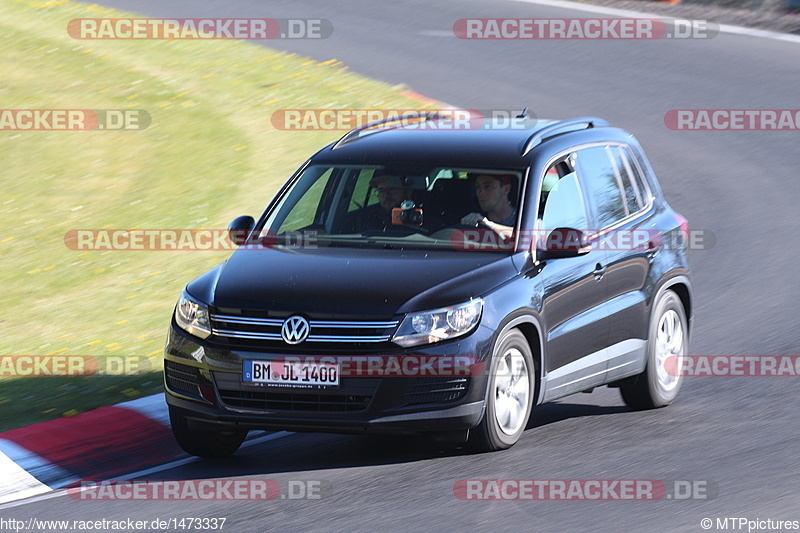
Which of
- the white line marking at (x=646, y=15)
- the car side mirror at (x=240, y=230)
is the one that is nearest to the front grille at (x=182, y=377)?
the car side mirror at (x=240, y=230)

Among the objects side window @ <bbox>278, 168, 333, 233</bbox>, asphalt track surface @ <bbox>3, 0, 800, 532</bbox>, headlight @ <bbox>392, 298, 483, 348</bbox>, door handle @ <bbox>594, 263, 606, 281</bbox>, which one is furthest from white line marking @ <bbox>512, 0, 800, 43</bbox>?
headlight @ <bbox>392, 298, 483, 348</bbox>

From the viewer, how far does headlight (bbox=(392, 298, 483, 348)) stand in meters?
7.15

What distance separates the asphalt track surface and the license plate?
0.55 meters

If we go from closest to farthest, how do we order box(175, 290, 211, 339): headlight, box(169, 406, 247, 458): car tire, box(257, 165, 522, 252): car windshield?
box(175, 290, 211, 339): headlight
box(169, 406, 247, 458): car tire
box(257, 165, 522, 252): car windshield

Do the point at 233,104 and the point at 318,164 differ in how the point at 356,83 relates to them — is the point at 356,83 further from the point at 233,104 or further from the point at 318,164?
the point at 318,164

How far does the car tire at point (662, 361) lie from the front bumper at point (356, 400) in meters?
2.07

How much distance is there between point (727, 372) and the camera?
9945mm

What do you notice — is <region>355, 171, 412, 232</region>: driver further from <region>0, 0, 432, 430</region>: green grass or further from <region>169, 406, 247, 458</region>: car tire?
<region>0, 0, 432, 430</region>: green grass

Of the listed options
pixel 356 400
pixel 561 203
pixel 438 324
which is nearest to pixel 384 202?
pixel 561 203

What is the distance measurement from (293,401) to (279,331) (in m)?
0.39

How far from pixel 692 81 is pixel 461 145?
46.0 ft

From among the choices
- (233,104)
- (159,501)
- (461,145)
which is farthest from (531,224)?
(233,104)

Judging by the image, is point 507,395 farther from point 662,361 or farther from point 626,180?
point 626,180

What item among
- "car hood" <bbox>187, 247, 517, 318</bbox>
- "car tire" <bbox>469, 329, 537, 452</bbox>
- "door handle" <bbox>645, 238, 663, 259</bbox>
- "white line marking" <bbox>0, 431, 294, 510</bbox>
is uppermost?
"car hood" <bbox>187, 247, 517, 318</bbox>
